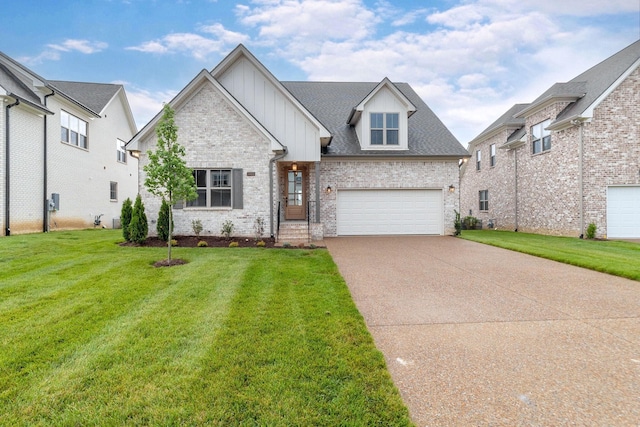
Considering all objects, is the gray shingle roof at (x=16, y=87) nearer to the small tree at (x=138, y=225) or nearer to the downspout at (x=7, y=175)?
the downspout at (x=7, y=175)

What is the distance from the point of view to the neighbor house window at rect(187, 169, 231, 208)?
11.7 m

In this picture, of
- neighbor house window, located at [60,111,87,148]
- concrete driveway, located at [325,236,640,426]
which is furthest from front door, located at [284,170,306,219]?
neighbor house window, located at [60,111,87,148]

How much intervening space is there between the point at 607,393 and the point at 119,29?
80.1 feet

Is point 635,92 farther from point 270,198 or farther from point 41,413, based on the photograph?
point 41,413

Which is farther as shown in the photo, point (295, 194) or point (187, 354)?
point (295, 194)

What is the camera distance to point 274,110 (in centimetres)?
1265

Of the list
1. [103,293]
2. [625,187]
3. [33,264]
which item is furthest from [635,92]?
[33,264]

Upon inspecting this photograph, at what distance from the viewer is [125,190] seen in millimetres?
20719

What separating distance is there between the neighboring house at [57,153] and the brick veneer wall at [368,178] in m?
11.9

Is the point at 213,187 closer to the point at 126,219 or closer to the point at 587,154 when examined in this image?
the point at 126,219

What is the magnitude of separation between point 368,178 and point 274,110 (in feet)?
16.2

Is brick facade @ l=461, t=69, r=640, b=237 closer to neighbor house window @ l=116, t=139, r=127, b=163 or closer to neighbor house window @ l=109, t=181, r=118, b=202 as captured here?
neighbor house window @ l=109, t=181, r=118, b=202

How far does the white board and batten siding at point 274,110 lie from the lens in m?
12.5

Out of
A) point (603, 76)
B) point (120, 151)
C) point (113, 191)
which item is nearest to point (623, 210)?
point (603, 76)
